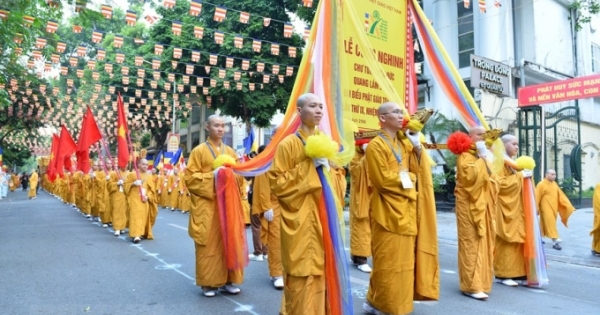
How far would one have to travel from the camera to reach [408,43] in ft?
18.4

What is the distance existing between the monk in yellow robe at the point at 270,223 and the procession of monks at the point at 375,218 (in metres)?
0.01

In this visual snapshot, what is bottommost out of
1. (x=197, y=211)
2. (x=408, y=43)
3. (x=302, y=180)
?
(x=197, y=211)

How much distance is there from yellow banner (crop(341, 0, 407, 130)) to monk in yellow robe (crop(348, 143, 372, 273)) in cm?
138

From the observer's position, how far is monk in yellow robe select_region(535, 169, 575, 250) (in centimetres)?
900

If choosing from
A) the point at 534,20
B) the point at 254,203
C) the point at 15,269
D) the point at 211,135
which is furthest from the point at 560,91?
the point at 15,269

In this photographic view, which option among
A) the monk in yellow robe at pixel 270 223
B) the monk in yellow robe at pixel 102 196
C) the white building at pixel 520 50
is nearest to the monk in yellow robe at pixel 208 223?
the monk in yellow robe at pixel 270 223

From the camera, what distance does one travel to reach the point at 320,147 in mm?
3461

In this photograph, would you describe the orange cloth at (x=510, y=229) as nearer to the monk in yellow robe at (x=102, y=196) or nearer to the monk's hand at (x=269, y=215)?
the monk's hand at (x=269, y=215)

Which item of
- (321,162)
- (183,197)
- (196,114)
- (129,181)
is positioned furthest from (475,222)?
(196,114)

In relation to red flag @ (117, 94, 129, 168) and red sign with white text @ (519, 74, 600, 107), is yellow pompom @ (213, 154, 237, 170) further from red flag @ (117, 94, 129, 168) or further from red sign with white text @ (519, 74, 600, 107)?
red sign with white text @ (519, 74, 600, 107)

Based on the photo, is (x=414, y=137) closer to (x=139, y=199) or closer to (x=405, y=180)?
(x=405, y=180)

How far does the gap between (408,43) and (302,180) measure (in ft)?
9.39

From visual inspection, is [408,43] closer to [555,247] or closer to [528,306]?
[528,306]

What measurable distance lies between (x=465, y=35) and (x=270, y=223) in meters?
16.9
